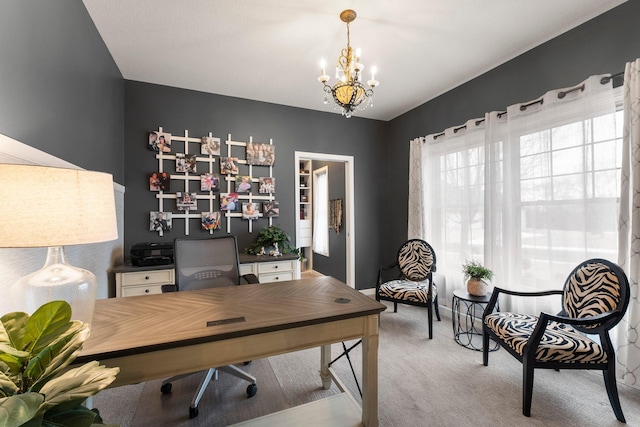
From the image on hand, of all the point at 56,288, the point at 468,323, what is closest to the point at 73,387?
the point at 56,288

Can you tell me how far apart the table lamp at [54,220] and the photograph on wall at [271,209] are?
8.01ft

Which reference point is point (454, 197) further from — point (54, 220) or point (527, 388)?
point (54, 220)

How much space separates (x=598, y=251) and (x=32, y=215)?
10.6 ft

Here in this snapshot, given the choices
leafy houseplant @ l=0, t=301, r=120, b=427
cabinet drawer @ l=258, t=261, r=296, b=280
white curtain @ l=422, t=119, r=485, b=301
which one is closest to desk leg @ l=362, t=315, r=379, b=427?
leafy houseplant @ l=0, t=301, r=120, b=427

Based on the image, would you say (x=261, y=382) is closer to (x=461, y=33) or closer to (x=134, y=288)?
(x=134, y=288)

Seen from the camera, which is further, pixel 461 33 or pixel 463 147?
pixel 463 147

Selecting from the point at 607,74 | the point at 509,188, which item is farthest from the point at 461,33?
the point at 509,188

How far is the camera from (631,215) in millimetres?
1828

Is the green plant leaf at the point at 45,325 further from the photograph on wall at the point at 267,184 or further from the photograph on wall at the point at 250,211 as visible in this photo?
the photograph on wall at the point at 267,184

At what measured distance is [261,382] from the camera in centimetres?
201

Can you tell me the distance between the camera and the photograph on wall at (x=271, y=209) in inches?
138

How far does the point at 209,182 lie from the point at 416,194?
263 cm

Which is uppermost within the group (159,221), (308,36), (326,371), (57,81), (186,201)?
(308,36)

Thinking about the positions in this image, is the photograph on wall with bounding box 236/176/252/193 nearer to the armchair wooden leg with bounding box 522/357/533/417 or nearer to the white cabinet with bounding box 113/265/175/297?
the white cabinet with bounding box 113/265/175/297
